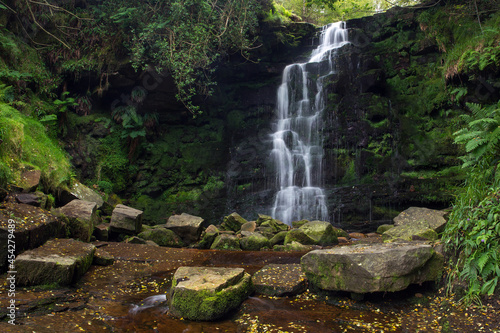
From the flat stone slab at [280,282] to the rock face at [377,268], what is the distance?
41 centimetres

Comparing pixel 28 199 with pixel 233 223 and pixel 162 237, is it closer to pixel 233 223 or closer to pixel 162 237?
pixel 162 237

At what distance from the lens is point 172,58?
12234mm

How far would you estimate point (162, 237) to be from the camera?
31.2 ft

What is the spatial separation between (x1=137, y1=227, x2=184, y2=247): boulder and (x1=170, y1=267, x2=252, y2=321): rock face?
16.2 ft

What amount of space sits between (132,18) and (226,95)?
5.79m

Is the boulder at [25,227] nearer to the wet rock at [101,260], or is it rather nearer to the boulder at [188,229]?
the wet rock at [101,260]

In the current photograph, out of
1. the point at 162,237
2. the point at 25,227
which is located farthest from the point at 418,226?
the point at 25,227

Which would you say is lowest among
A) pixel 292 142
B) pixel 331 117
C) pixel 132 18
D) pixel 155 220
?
pixel 155 220

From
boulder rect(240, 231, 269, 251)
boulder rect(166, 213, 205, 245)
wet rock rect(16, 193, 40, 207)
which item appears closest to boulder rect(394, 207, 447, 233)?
boulder rect(240, 231, 269, 251)

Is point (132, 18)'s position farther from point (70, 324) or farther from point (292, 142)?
point (70, 324)

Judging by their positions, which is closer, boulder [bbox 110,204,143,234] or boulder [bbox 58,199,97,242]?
boulder [bbox 58,199,97,242]

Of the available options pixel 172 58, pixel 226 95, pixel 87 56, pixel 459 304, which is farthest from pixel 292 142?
pixel 459 304

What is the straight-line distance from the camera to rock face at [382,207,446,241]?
7.67m

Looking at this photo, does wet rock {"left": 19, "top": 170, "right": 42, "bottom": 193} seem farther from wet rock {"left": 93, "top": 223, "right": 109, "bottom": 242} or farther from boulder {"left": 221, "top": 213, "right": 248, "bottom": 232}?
boulder {"left": 221, "top": 213, "right": 248, "bottom": 232}
